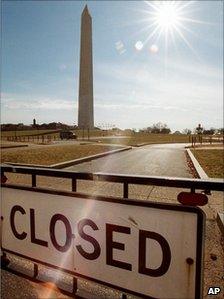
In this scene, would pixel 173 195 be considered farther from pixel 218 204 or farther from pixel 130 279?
pixel 130 279

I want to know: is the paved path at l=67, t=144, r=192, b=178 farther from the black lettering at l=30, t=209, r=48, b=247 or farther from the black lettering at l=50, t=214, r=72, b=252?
the black lettering at l=50, t=214, r=72, b=252

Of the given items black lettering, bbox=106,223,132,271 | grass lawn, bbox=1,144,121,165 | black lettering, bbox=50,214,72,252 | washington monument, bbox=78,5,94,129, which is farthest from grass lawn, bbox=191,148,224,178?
washington monument, bbox=78,5,94,129

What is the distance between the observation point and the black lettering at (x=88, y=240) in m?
2.38

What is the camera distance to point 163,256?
207cm

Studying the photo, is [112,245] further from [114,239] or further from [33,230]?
[33,230]

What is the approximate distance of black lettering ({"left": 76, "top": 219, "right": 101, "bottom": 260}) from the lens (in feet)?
7.80

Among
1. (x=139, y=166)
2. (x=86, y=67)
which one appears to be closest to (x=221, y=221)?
(x=139, y=166)

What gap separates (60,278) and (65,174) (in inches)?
55.0

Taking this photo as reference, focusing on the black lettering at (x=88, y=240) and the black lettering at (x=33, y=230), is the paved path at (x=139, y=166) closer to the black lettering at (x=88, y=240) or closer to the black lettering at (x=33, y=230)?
the black lettering at (x=33, y=230)

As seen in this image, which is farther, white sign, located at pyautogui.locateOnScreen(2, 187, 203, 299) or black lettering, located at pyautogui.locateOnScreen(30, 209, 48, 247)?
black lettering, located at pyautogui.locateOnScreen(30, 209, 48, 247)

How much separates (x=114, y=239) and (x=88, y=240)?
0.23 m

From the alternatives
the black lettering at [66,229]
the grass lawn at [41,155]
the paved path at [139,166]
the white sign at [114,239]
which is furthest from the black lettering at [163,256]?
the grass lawn at [41,155]

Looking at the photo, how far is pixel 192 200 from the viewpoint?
6.79 ft

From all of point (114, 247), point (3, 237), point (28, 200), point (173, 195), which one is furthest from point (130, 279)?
point (173, 195)
